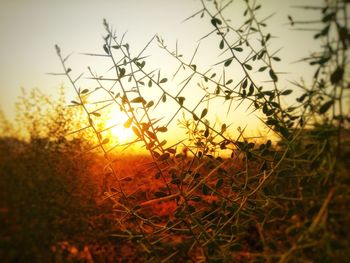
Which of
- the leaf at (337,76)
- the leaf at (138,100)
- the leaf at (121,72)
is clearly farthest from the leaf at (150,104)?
the leaf at (337,76)

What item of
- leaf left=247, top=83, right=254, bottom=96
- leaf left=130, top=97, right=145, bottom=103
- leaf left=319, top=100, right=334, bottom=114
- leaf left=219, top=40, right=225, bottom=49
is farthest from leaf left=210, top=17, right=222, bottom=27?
leaf left=319, top=100, right=334, bottom=114

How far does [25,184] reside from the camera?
3549mm

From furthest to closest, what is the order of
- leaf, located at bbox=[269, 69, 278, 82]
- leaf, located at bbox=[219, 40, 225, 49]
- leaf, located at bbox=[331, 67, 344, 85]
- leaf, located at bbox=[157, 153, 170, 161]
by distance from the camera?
leaf, located at bbox=[219, 40, 225, 49] → leaf, located at bbox=[269, 69, 278, 82] → leaf, located at bbox=[157, 153, 170, 161] → leaf, located at bbox=[331, 67, 344, 85]

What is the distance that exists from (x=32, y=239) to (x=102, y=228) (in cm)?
271

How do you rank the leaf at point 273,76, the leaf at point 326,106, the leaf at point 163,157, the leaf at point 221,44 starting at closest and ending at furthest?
the leaf at point 326,106 → the leaf at point 163,157 → the leaf at point 273,76 → the leaf at point 221,44

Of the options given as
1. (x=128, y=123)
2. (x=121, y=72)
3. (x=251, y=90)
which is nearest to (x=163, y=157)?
(x=128, y=123)

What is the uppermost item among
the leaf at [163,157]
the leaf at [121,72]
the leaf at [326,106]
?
the leaf at [121,72]

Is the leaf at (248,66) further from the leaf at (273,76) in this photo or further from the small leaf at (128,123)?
the small leaf at (128,123)

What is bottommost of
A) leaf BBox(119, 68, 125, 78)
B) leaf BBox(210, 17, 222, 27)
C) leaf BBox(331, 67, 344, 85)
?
leaf BBox(331, 67, 344, 85)

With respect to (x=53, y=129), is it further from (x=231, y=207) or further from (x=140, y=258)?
(x=231, y=207)

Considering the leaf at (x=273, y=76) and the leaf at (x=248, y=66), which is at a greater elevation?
the leaf at (x=248, y=66)

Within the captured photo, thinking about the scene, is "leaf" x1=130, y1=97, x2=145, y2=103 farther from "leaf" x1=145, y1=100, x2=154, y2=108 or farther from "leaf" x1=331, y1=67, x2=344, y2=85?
"leaf" x1=331, y1=67, x2=344, y2=85

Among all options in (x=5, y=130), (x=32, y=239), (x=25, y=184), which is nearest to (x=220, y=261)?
Result: (x=32, y=239)

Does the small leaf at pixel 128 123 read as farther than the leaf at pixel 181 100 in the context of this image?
No
